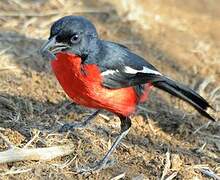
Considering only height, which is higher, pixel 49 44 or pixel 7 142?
pixel 49 44

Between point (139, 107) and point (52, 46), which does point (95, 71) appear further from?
point (139, 107)

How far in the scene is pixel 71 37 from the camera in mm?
4680

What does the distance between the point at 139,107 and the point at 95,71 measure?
4.36ft

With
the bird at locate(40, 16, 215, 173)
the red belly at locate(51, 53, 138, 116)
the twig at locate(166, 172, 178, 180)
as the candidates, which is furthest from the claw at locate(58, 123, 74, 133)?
the twig at locate(166, 172, 178, 180)

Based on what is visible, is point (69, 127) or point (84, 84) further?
point (69, 127)

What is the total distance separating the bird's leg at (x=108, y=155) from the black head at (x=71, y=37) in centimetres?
78

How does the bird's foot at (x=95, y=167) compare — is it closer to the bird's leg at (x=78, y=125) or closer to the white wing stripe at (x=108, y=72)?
the bird's leg at (x=78, y=125)

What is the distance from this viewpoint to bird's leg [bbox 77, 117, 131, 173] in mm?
4810

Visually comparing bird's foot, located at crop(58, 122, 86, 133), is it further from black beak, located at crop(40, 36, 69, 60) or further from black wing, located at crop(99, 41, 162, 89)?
black beak, located at crop(40, 36, 69, 60)

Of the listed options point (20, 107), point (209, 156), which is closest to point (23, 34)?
point (20, 107)

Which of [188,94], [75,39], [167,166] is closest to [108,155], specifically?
[167,166]

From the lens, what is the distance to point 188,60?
7297mm

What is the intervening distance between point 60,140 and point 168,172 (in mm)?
951

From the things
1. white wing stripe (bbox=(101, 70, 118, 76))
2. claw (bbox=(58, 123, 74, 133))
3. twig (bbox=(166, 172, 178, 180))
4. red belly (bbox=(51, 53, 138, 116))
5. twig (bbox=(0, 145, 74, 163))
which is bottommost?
twig (bbox=(0, 145, 74, 163))
